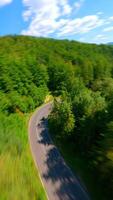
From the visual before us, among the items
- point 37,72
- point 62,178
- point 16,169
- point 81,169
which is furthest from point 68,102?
point 37,72

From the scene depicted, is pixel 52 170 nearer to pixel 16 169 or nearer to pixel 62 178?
pixel 62 178

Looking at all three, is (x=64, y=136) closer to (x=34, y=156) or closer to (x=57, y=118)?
(x=57, y=118)

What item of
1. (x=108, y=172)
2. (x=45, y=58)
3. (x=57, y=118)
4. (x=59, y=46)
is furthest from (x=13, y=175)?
(x=59, y=46)

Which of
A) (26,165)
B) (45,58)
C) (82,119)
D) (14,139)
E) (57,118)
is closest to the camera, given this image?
(26,165)

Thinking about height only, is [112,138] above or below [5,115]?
above

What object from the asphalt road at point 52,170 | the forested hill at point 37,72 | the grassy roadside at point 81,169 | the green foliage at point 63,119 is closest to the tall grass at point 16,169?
the asphalt road at point 52,170

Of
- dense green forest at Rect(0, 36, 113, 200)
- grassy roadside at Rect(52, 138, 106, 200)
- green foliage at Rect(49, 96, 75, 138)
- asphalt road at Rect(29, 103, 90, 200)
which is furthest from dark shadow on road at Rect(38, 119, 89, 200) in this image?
green foliage at Rect(49, 96, 75, 138)

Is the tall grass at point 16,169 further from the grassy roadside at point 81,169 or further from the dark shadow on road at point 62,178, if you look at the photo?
the grassy roadside at point 81,169
